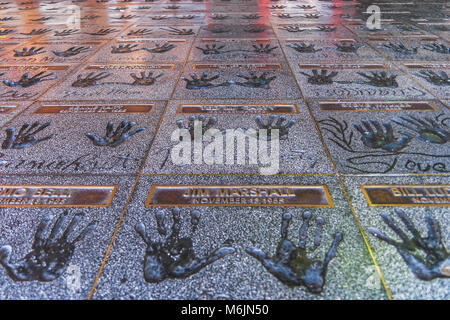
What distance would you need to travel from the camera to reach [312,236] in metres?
1.90

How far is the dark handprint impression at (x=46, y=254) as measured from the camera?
1.71 metres

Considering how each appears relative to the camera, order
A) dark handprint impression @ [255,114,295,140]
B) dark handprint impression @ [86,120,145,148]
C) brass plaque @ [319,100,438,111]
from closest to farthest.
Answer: dark handprint impression @ [86,120,145,148] → dark handprint impression @ [255,114,295,140] → brass plaque @ [319,100,438,111]

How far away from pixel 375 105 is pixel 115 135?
255 centimetres

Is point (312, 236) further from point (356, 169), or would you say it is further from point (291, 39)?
point (291, 39)

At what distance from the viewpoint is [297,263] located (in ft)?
5.74

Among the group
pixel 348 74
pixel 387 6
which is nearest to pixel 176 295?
pixel 348 74

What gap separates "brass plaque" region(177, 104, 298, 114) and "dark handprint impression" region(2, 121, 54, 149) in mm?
1287

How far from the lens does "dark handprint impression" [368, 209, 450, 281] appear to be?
5.55 ft

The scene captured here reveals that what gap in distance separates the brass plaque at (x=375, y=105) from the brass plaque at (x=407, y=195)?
4.10 ft
